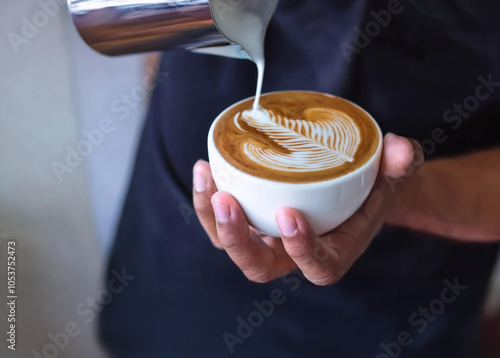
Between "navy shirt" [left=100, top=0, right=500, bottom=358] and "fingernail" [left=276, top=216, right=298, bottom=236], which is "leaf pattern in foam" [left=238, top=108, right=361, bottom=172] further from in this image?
"navy shirt" [left=100, top=0, right=500, bottom=358]

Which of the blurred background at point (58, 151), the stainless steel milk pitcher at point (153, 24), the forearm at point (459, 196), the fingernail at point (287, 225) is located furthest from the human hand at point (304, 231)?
the blurred background at point (58, 151)

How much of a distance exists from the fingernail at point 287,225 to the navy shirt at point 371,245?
381 mm

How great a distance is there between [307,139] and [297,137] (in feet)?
0.06

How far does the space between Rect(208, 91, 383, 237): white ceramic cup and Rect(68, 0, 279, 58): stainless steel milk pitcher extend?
167 millimetres

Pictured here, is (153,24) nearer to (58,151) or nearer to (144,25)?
(144,25)

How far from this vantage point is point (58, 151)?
5.85ft

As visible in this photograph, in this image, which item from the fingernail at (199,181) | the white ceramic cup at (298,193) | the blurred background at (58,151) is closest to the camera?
the white ceramic cup at (298,193)

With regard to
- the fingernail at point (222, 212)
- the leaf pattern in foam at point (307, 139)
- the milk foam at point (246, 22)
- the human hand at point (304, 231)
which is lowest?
the human hand at point (304, 231)

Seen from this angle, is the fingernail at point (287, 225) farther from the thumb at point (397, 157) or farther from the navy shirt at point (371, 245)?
the navy shirt at point (371, 245)

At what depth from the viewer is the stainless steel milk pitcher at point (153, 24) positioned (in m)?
0.66

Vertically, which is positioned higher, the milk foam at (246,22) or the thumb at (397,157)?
the milk foam at (246,22)

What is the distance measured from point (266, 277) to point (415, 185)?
0.42 metres

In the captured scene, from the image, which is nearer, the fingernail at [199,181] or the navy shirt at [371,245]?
the fingernail at [199,181]

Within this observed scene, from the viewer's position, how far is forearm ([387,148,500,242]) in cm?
104
